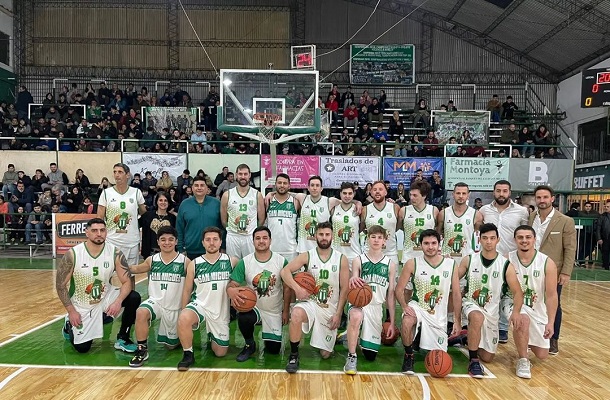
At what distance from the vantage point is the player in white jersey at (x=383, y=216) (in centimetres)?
604

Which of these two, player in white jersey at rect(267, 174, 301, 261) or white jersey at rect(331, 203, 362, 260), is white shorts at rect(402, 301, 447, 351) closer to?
white jersey at rect(331, 203, 362, 260)

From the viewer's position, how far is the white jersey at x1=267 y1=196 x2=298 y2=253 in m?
6.35

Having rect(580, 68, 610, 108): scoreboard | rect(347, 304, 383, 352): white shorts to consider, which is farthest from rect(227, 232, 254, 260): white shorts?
rect(580, 68, 610, 108): scoreboard

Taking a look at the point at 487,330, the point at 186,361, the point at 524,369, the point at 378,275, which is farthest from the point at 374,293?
the point at 186,361

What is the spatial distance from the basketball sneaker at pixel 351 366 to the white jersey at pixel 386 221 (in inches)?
71.1

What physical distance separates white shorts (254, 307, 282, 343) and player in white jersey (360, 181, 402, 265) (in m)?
1.78

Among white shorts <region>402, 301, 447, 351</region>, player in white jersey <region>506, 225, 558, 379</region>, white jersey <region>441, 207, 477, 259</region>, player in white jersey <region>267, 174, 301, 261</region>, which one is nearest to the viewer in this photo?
white shorts <region>402, 301, 447, 351</region>

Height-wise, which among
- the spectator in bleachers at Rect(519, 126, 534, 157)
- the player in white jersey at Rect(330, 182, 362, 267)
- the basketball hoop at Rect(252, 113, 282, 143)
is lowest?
the player in white jersey at Rect(330, 182, 362, 267)

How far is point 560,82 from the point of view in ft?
70.8

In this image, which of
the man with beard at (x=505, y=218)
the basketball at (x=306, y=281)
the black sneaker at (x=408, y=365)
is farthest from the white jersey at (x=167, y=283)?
the man with beard at (x=505, y=218)

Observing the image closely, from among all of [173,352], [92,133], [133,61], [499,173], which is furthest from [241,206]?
[133,61]

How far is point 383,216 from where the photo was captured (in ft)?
20.0

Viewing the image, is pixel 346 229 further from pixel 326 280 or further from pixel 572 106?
pixel 572 106

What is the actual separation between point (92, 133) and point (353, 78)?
457 inches
